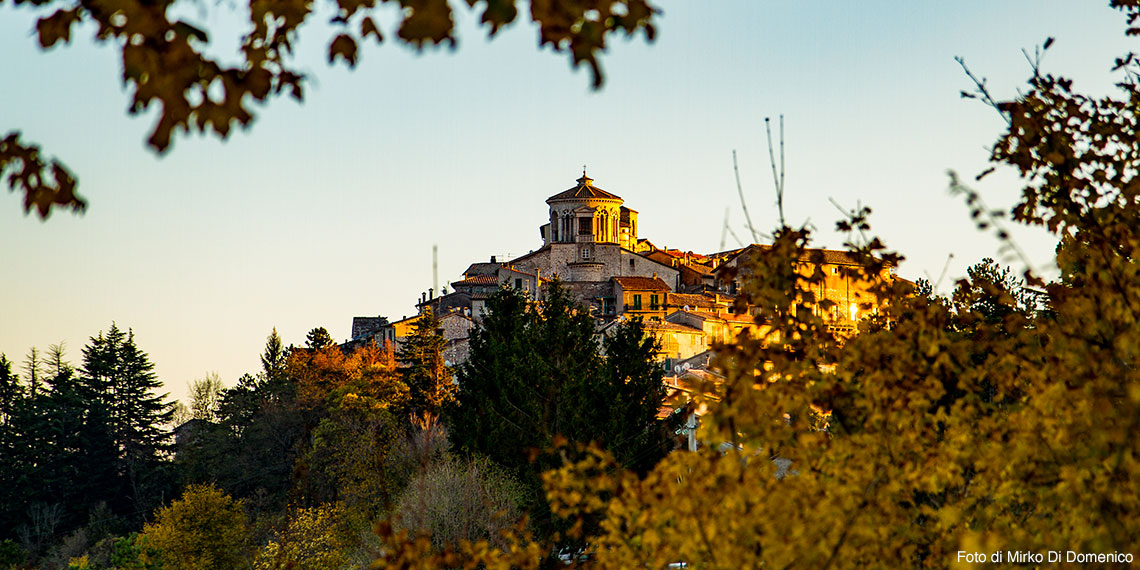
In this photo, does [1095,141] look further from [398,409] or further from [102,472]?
[102,472]

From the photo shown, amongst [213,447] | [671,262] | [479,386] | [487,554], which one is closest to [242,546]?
[479,386]

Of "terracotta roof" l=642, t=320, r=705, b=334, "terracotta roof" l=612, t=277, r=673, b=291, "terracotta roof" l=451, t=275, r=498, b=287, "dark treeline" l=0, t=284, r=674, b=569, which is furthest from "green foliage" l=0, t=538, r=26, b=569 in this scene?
"terracotta roof" l=451, t=275, r=498, b=287

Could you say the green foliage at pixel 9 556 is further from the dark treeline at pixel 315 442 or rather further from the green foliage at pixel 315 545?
the green foliage at pixel 315 545

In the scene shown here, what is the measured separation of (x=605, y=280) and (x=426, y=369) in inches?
1491

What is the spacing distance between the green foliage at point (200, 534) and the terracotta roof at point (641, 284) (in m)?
43.9

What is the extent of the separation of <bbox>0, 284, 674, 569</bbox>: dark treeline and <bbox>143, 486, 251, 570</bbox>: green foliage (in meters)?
0.08

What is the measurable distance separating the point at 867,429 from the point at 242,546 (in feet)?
146

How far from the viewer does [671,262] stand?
93.1 meters

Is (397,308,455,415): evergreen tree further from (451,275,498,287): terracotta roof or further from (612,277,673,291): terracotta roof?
(451,275,498,287): terracotta roof

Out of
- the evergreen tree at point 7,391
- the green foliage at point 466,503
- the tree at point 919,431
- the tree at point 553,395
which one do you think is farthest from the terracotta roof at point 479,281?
the tree at point 919,431

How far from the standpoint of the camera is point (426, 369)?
53.7 m

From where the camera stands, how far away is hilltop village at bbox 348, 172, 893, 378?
76062 mm

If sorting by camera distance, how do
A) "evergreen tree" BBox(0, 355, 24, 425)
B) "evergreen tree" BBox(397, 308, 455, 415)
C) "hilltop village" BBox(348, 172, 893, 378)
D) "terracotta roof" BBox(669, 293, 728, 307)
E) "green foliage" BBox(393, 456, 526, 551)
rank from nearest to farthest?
"green foliage" BBox(393, 456, 526, 551) < "evergreen tree" BBox(397, 308, 455, 415) < "evergreen tree" BBox(0, 355, 24, 425) < "hilltop village" BBox(348, 172, 893, 378) < "terracotta roof" BBox(669, 293, 728, 307)

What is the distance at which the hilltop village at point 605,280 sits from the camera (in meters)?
76.1
